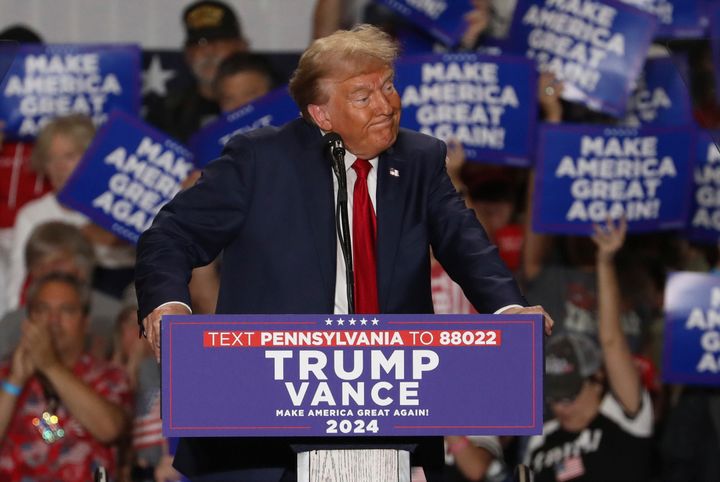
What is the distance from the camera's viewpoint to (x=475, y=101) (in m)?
5.51

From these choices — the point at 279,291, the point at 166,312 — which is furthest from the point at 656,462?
the point at 166,312

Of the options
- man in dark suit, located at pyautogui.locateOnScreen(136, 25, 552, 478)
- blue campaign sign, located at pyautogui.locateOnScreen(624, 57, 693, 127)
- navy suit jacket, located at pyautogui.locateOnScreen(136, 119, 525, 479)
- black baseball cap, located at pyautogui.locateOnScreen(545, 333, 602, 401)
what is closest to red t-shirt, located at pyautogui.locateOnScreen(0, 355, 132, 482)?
black baseball cap, located at pyautogui.locateOnScreen(545, 333, 602, 401)

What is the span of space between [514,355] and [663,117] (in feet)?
12.3

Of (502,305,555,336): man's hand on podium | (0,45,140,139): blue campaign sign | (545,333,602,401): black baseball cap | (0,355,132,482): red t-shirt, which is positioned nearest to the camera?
(502,305,555,336): man's hand on podium

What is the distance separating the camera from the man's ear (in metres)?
3.08

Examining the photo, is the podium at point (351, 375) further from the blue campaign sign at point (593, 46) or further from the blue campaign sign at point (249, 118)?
the blue campaign sign at point (593, 46)

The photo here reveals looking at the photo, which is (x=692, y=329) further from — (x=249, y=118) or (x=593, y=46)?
(x=249, y=118)

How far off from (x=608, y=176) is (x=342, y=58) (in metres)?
2.68

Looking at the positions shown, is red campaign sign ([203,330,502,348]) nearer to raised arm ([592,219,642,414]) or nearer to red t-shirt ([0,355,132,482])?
red t-shirt ([0,355,132,482])

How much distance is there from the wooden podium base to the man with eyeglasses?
2.30 meters

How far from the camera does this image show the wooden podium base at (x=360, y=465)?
262 centimetres

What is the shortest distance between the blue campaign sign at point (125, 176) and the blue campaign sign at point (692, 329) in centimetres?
184

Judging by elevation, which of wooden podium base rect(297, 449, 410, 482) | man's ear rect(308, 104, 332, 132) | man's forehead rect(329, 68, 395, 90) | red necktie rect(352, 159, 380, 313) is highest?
man's forehead rect(329, 68, 395, 90)

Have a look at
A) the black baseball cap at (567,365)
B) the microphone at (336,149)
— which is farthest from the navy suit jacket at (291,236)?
the black baseball cap at (567,365)
